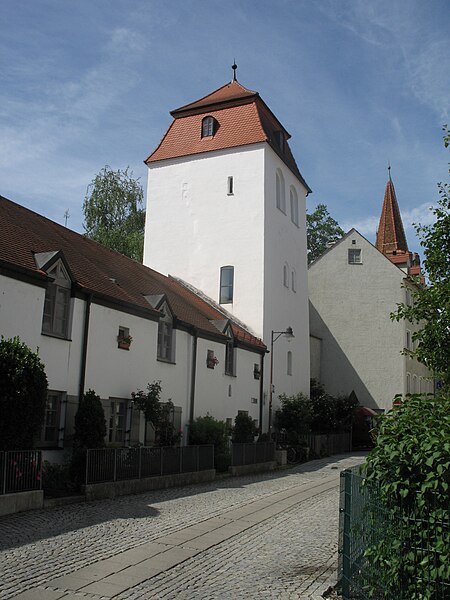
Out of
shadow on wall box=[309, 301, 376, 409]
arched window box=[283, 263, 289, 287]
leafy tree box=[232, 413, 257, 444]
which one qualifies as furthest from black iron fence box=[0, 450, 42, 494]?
shadow on wall box=[309, 301, 376, 409]

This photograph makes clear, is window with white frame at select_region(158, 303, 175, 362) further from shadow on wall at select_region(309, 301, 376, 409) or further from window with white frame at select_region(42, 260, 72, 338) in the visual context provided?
shadow on wall at select_region(309, 301, 376, 409)

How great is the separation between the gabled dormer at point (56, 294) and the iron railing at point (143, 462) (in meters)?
3.42

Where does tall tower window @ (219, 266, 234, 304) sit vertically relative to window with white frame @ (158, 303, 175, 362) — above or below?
above

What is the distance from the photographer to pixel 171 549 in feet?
31.0

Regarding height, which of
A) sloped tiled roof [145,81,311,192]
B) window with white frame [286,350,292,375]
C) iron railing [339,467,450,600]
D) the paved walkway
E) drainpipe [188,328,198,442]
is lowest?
the paved walkway

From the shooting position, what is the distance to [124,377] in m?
19.4

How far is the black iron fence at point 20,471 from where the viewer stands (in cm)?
1162

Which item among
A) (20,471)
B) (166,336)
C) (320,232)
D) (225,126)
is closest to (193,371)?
(166,336)

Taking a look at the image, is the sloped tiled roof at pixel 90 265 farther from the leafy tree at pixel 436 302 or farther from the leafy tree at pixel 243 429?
Result: the leafy tree at pixel 436 302

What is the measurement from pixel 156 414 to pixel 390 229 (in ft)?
136

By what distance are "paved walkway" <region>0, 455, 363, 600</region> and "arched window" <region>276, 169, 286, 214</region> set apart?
70.4 ft

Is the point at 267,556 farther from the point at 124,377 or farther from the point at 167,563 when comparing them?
the point at 124,377

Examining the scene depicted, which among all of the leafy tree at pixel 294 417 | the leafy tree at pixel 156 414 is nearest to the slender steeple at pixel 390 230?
the leafy tree at pixel 294 417

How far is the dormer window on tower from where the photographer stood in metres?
34.6
